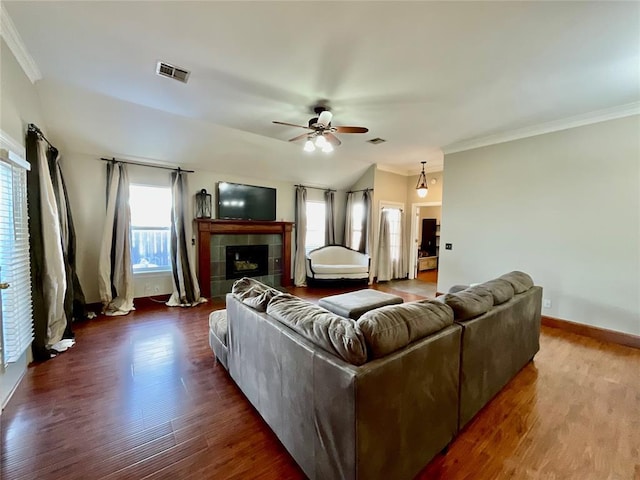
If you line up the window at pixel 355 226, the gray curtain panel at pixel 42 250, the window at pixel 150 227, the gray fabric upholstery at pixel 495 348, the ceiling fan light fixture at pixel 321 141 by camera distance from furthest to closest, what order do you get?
the window at pixel 355 226, the window at pixel 150 227, the ceiling fan light fixture at pixel 321 141, the gray curtain panel at pixel 42 250, the gray fabric upholstery at pixel 495 348

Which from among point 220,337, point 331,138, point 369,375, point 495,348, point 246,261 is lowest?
point 220,337

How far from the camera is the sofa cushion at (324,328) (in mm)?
1190

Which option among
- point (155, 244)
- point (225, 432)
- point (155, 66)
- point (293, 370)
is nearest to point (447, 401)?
point (293, 370)

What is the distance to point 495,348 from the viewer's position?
201 centimetres

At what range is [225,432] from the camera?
178 cm

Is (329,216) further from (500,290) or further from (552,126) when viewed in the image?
(500,290)

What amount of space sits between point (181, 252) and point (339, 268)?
316cm

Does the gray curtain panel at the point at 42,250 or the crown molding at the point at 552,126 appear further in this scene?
the crown molding at the point at 552,126

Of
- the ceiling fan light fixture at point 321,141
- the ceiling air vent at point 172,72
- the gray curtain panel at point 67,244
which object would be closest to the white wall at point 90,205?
the gray curtain panel at point 67,244

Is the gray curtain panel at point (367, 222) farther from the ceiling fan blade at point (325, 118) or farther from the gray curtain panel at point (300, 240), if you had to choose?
the ceiling fan blade at point (325, 118)

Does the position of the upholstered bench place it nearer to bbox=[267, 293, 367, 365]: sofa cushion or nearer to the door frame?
bbox=[267, 293, 367, 365]: sofa cushion

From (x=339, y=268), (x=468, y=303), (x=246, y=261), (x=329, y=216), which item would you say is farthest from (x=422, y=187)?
(x=468, y=303)

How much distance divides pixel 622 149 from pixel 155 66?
17.3 ft

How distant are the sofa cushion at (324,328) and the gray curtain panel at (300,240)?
4.33 m
